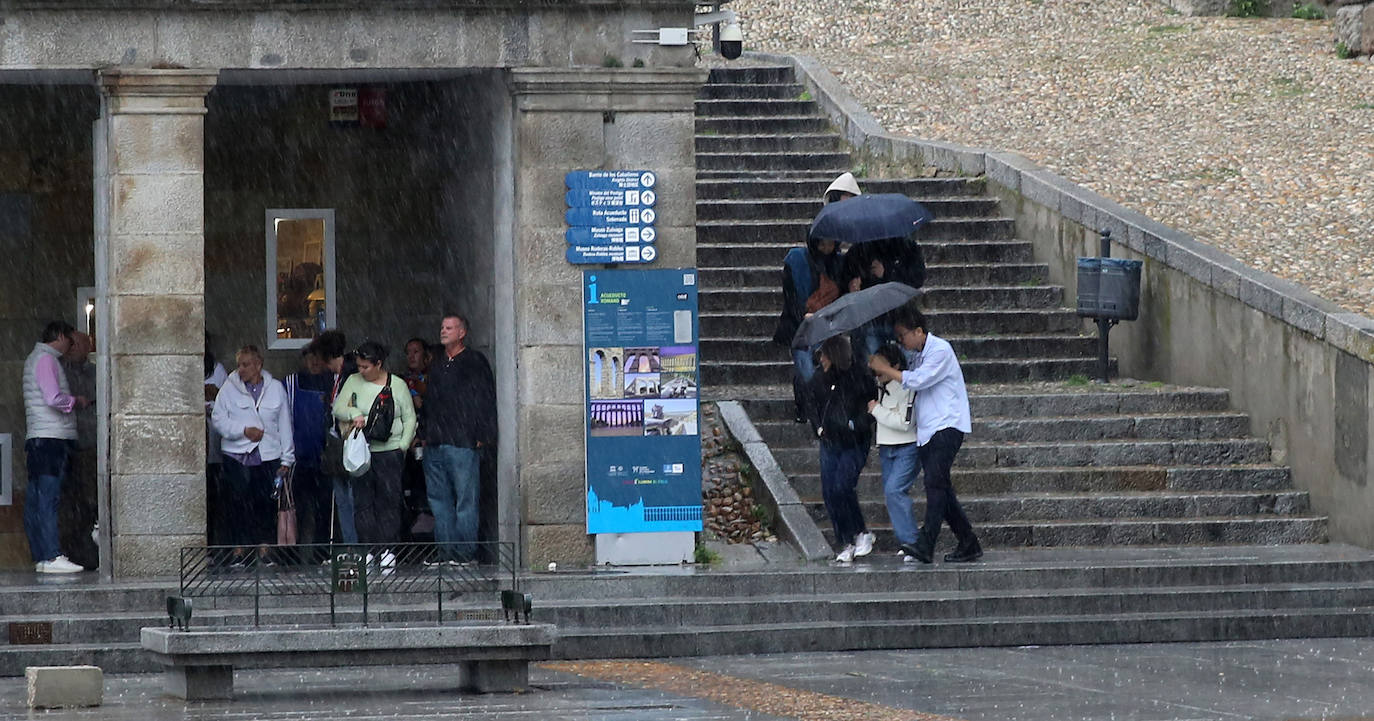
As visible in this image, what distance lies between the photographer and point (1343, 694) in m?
10.5

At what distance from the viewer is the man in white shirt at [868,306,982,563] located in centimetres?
1395

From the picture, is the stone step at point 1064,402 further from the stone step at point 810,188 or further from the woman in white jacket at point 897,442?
the stone step at point 810,188

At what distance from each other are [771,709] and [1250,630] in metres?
4.08

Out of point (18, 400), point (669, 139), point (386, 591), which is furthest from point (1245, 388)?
point (18, 400)

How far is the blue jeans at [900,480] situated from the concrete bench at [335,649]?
3.82m

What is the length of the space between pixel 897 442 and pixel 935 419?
0.31 m

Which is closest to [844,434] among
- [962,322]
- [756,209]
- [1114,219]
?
[962,322]

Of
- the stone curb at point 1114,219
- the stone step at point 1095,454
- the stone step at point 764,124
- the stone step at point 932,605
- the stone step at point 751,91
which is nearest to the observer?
the stone step at point 932,605

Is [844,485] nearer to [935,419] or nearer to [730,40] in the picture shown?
[935,419]

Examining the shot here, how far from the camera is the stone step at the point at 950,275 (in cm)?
1828

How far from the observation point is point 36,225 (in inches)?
653

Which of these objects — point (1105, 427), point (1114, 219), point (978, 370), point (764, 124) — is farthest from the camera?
point (764, 124)

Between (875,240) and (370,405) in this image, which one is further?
(875,240)

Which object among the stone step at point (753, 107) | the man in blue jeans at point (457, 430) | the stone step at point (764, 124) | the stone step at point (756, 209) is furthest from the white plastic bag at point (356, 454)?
the stone step at point (753, 107)
